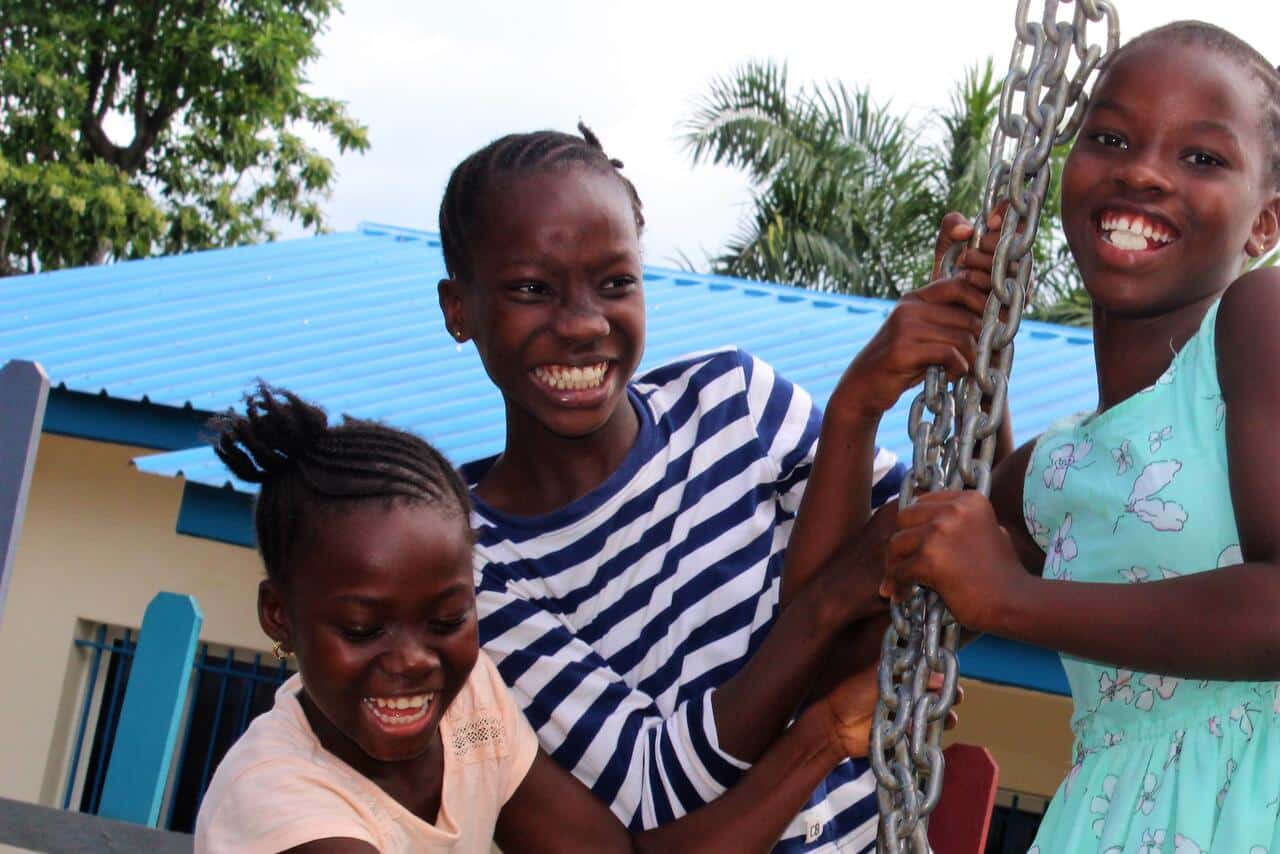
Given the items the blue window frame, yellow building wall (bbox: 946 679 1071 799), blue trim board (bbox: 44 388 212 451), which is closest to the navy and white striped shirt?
yellow building wall (bbox: 946 679 1071 799)

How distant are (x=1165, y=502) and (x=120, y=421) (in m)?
5.16

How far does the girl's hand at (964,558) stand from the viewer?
170 centimetres

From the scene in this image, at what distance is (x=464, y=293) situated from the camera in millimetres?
2354

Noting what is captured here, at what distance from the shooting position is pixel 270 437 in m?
2.17

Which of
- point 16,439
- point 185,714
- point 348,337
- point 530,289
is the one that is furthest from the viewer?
point 348,337

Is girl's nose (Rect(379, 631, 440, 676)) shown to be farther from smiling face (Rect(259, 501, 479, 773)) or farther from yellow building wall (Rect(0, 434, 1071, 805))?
yellow building wall (Rect(0, 434, 1071, 805))

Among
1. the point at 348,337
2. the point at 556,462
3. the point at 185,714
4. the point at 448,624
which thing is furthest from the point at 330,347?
the point at 448,624

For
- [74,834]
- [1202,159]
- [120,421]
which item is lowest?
[74,834]

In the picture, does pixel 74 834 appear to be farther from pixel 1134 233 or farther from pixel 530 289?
pixel 1134 233

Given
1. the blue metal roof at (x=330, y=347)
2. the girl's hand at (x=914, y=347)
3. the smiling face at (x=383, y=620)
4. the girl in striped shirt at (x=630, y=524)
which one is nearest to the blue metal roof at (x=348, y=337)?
the blue metal roof at (x=330, y=347)

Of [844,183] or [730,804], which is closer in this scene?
[730,804]

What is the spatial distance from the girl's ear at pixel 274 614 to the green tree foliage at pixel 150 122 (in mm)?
14000

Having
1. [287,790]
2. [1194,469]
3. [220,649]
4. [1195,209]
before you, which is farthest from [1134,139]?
[220,649]

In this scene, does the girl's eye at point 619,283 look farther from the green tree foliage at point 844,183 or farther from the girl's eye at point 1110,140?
the green tree foliage at point 844,183
